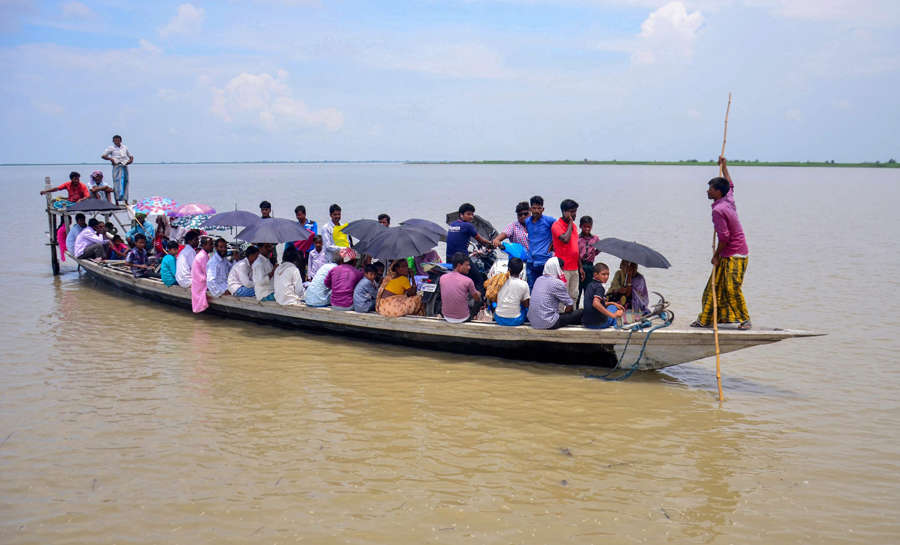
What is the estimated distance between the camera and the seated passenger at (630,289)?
768cm

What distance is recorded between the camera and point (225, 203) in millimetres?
41062

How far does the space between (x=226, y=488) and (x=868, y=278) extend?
14.1m

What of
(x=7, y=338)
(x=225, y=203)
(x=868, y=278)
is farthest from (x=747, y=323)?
(x=225, y=203)

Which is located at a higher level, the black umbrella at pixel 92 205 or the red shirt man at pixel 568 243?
the black umbrella at pixel 92 205

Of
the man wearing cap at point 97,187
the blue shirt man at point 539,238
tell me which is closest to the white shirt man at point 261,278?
the blue shirt man at point 539,238

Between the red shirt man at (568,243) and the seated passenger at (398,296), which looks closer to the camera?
the red shirt man at (568,243)

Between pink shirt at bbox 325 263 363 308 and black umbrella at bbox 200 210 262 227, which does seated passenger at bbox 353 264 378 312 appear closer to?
pink shirt at bbox 325 263 363 308

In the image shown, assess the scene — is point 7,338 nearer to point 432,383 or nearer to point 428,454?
point 432,383

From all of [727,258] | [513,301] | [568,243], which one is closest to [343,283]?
[513,301]

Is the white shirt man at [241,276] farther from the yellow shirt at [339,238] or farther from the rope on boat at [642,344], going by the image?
the rope on boat at [642,344]

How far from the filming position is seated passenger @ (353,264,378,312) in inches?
346

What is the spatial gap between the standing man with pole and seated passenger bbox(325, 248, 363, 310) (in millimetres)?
8594

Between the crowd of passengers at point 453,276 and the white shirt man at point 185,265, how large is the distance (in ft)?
0.06

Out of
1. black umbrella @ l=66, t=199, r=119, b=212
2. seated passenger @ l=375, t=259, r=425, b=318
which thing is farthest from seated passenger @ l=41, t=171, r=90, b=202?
seated passenger @ l=375, t=259, r=425, b=318
